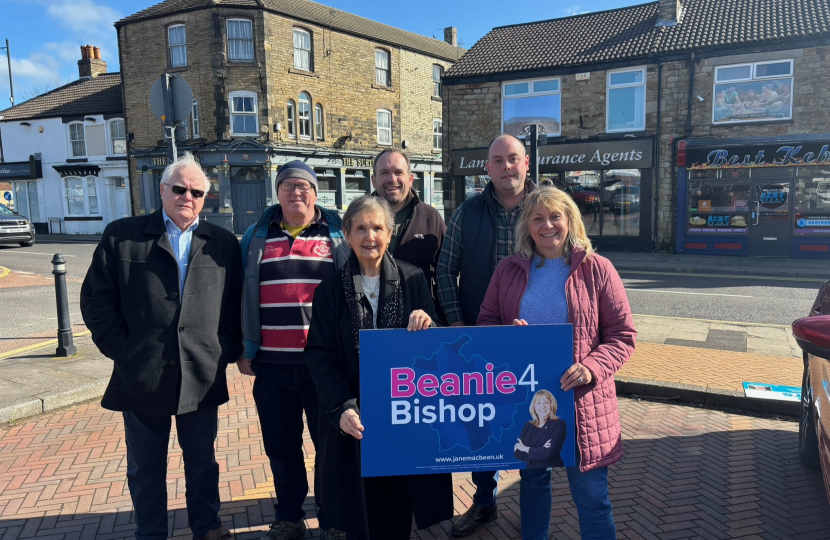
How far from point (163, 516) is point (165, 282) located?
4.06 ft

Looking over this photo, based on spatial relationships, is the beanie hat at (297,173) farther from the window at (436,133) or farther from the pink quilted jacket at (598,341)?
the window at (436,133)

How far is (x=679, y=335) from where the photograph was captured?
7.52 meters

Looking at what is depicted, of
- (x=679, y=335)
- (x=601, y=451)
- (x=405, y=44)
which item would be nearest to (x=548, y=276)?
(x=601, y=451)

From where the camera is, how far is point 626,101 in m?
18.0

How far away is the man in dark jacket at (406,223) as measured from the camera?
3590 millimetres

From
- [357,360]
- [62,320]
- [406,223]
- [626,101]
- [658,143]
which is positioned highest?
[626,101]

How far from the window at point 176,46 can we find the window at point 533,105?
44.7 ft

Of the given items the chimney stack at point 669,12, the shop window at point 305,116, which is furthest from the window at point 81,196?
the chimney stack at point 669,12

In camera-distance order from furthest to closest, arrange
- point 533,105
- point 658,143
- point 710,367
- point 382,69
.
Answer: point 382,69
point 533,105
point 658,143
point 710,367

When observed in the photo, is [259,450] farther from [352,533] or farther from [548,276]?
Answer: [548,276]

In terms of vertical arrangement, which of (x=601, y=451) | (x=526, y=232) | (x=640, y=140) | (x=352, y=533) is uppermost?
(x=640, y=140)

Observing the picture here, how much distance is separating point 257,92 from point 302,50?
311cm

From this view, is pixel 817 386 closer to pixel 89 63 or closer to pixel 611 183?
pixel 611 183

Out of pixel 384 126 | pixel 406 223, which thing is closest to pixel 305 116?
pixel 384 126
